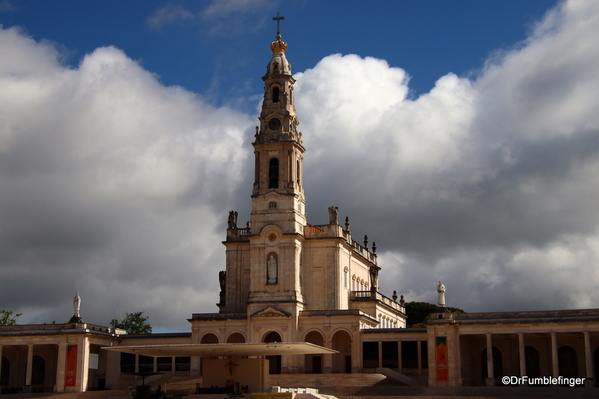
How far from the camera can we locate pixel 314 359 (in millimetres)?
75188

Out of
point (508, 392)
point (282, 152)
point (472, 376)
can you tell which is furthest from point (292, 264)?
point (508, 392)

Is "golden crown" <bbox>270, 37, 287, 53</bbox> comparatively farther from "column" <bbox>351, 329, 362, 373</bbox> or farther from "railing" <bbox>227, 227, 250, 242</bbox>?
"column" <bbox>351, 329, 362, 373</bbox>

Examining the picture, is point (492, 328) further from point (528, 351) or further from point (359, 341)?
point (359, 341)

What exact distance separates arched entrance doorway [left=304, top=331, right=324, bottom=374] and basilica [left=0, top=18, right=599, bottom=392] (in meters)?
0.08

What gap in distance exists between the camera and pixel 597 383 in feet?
210

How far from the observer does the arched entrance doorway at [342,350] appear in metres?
75.1

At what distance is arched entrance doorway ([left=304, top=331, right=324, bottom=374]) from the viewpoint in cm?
7462

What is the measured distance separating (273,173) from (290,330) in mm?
14032

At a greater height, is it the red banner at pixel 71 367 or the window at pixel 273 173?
the window at pixel 273 173

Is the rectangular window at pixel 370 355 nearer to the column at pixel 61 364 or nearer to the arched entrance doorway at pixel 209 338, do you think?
the arched entrance doorway at pixel 209 338

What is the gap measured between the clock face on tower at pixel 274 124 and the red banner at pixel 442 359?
24.6m

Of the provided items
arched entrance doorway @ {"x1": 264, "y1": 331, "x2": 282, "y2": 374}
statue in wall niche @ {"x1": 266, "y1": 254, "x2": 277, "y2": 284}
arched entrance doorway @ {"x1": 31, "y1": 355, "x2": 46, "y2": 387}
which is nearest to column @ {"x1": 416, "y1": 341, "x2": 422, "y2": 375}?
arched entrance doorway @ {"x1": 264, "y1": 331, "x2": 282, "y2": 374}

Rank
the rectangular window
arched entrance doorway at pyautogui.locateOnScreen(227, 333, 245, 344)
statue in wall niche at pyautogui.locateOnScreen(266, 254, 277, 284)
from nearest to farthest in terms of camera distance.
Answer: the rectangular window
statue in wall niche at pyautogui.locateOnScreen(266, 254, 277, 284)
arched entrance doorway at pyautogui.locateOnScreen(227, 333, 245, 344)

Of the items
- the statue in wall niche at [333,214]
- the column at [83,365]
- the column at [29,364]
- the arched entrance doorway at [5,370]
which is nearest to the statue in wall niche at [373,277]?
the statue in wall niche at [333,214]
